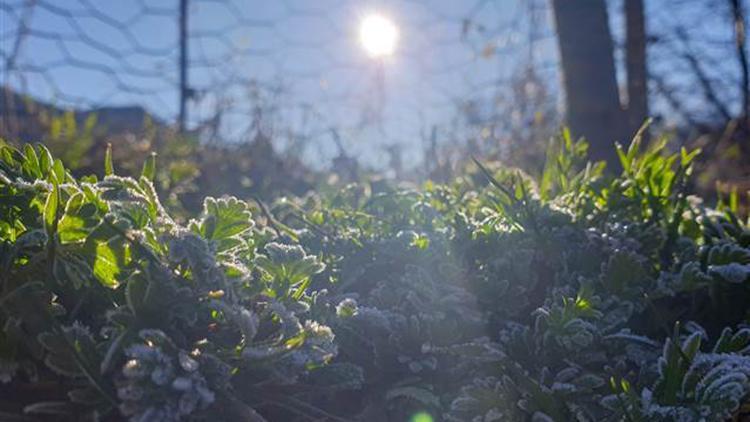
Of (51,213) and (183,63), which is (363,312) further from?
(183,63)

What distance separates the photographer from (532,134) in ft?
8.96

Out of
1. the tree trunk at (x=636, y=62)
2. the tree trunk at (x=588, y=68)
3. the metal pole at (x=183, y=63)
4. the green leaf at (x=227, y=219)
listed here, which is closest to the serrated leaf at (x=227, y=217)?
the green leaf at (x=227, y=219)

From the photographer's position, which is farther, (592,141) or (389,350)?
(592,141)

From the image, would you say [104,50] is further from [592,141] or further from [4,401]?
[4,401]

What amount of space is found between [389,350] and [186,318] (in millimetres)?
258

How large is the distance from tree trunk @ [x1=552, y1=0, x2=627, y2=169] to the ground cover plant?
2.97 ft

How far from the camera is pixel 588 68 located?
2049mm

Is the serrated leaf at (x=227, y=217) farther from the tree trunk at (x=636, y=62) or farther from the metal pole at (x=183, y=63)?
the metal pole at (x=183, y=63)

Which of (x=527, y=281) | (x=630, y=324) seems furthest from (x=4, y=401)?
(x=630, y=324)

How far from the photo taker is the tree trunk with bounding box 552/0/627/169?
201cm

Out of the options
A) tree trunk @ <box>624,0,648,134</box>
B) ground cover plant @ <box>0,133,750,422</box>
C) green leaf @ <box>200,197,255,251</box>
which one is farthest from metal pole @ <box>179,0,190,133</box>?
green leaf @ <box>200,197,255,251</box>

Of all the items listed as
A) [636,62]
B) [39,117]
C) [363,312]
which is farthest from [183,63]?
[363,312]

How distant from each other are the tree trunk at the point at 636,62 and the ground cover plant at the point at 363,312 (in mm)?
1126

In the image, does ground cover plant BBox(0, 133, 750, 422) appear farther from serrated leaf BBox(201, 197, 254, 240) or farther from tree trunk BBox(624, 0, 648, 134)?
tree trunk BBox(624, 0, 648, 134)
